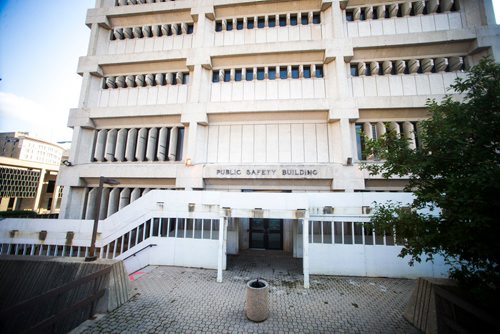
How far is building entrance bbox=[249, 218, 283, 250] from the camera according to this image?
1247 centimetres

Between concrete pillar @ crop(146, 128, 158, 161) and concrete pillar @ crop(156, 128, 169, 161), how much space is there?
36 cm

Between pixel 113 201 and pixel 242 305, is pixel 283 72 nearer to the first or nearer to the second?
pixel 242 305

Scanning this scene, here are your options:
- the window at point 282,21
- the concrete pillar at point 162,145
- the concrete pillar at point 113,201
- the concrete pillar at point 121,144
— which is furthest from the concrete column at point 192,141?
the window at point 282,21

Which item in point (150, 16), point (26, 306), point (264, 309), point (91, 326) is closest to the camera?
point (26, 306)

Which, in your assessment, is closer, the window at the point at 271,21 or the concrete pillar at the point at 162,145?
the concrete pillar at the point at 162,145

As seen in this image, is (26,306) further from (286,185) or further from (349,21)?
(349,21)

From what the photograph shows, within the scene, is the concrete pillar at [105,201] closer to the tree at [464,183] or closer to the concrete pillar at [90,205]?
the concrete pillar at [90,205]

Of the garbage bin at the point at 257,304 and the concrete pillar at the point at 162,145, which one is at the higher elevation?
the concrete pillar at the point at 162,145

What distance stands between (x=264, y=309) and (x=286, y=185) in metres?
8.02

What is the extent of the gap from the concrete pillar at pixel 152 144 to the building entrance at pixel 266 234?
8021 millimetres

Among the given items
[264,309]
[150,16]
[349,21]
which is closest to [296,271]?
[264,309]

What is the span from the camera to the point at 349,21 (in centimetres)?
1383

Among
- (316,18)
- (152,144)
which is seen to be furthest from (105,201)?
(316,18)

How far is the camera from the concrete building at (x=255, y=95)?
12328mm
